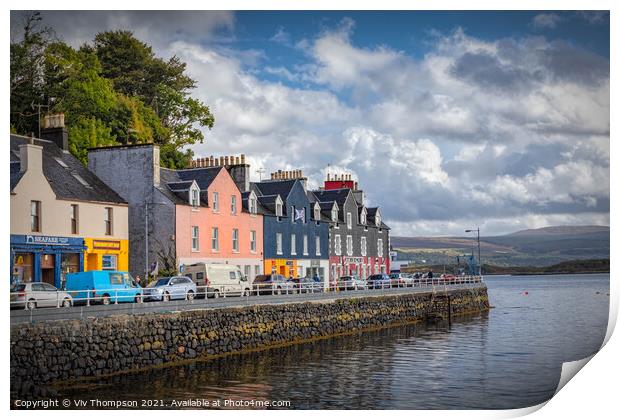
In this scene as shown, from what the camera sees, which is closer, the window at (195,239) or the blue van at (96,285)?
the blue van at (96,285)

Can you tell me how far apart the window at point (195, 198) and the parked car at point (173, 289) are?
31.1 feet

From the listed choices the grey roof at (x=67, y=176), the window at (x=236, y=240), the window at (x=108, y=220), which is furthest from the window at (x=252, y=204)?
the window at (x=108, y=220)

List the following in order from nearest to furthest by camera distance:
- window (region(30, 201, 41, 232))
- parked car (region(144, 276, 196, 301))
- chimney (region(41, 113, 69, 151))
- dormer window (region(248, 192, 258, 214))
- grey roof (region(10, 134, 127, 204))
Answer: parked car (region(144, 276, 196, 301)), window (region(30, 201, 41, 232)), grey roof (region(10, 134, 127, 204)), chimney (region(41, 113, 69, 151)), dormer window (region(248, 192, 258, 214))

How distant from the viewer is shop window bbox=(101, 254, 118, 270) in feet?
129

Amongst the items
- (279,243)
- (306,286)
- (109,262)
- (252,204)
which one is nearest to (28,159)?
(109,262)

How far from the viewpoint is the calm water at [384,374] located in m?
23.4

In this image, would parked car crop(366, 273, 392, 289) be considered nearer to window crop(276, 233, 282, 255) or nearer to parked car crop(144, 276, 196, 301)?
window crop(276, 233, 282, 255)

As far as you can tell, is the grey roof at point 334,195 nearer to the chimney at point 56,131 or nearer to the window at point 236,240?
the window at point 236,240

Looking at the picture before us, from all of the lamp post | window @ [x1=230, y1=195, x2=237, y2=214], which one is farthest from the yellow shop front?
window @ [x1=230, y1=195, x2=237, y2=214]

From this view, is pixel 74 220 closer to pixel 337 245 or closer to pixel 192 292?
pixel 192 292

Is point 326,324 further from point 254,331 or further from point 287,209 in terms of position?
point 287,209

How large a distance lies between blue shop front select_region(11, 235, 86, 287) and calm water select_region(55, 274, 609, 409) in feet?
31.0

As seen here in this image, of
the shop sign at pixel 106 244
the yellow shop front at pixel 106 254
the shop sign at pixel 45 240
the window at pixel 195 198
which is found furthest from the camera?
the window at pixel 195 198
